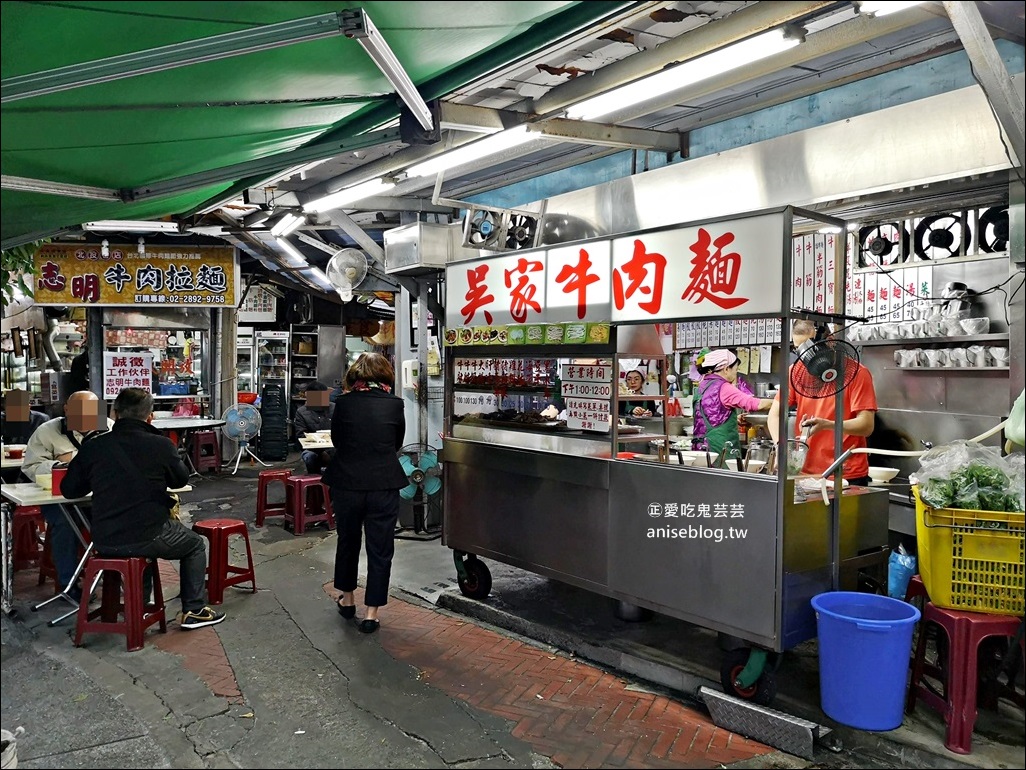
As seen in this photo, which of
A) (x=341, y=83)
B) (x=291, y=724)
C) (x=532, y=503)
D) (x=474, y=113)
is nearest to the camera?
(x=341, y=83)

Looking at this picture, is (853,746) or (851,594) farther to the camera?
(851,594)

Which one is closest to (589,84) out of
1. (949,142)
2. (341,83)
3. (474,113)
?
(474,113)

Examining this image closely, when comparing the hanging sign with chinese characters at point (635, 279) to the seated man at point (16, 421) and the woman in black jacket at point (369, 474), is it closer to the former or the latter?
the woman in black jacket at point (369, 474)

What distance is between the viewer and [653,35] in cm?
553

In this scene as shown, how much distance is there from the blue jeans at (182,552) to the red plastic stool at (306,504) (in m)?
3.13

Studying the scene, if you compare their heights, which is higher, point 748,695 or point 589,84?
point 589,84

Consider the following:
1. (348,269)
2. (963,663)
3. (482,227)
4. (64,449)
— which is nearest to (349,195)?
(482,227)

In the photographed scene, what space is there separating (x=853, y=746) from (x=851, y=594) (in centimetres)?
85

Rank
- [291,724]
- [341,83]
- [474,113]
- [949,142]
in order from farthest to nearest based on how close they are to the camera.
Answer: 1. [474,113]
2. [949,142]
3. [291,724]
4. [341,83]

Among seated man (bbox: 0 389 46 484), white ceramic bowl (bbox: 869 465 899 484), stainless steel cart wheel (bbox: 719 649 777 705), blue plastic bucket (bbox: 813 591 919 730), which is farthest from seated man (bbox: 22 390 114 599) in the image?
white ceramic bowl (bbox: 869 465 899 484)

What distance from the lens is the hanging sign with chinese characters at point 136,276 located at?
1323cm

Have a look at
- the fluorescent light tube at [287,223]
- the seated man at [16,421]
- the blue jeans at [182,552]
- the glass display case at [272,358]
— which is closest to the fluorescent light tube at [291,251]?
the fluorescent light tube at [287,223]

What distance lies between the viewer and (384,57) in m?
3.46

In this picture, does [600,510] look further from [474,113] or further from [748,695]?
[474,113]
